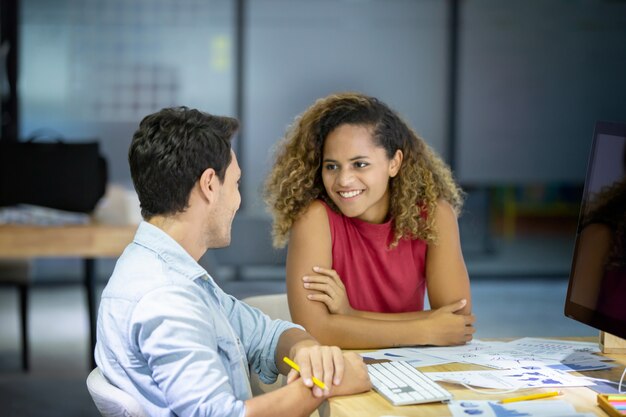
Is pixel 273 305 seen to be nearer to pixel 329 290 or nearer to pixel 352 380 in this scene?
pixel 329 290

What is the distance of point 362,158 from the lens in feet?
8.31

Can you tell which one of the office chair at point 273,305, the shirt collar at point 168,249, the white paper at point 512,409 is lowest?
the office chair at point 273,305

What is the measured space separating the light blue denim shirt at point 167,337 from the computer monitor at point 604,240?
695 millimetres

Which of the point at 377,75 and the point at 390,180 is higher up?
the point at 377,75

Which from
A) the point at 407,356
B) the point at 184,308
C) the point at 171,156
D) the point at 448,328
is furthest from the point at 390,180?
the point at 184,308

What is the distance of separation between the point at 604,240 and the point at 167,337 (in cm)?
85

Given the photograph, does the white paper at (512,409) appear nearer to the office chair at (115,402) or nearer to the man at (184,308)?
the man at (184,308)

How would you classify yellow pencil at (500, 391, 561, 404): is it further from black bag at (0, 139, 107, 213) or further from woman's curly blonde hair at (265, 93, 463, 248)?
black bag at (0, 139, 107, 213)

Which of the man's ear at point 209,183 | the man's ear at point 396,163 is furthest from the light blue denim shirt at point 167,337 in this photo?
the man's ear at point 396,163

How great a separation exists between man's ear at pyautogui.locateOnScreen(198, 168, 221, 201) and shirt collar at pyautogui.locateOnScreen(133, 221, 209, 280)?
0.36 ft

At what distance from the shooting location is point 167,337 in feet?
5.10

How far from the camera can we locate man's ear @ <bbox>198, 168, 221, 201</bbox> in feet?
5.73

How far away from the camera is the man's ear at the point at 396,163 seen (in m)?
2.63

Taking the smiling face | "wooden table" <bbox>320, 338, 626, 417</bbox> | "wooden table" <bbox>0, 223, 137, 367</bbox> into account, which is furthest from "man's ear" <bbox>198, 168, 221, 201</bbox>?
"wooden table" <bbox>0, 223, 137, 367</bbox>
